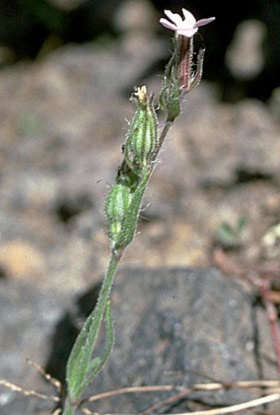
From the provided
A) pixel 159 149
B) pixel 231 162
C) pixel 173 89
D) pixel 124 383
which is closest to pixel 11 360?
pixel 124 383

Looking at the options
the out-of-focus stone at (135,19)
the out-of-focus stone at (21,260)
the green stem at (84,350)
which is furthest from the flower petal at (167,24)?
the out-of-focus stone at (135,19)

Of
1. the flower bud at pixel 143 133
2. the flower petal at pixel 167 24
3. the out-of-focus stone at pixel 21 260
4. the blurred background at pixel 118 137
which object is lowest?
the flower bud at pixel 143 133

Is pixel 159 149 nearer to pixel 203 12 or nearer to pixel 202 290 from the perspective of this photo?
pixel 202 290

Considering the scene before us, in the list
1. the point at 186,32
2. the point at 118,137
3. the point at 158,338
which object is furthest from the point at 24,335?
the point at 118,137

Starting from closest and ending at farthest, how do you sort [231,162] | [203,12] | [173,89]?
[173,89], [231,162], [203,12]

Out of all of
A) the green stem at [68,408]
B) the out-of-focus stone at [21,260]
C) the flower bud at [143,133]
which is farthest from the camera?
the out-of-focus stone at [21,260]

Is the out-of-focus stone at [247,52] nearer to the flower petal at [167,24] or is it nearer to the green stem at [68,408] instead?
the flower petal at [167,24]
